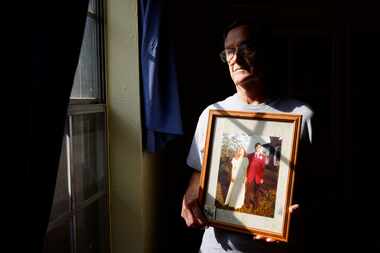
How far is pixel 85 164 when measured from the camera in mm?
1513

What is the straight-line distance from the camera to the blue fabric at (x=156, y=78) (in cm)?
156

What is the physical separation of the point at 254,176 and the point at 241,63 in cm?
35

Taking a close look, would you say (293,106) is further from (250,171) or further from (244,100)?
(250,171)

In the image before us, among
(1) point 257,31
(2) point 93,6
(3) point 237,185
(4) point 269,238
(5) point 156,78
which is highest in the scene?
(2) point 93,6

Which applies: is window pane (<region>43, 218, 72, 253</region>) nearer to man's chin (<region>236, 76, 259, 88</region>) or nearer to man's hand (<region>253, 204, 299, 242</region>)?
man's hand (<region>253, 204, 299, 242</region>)

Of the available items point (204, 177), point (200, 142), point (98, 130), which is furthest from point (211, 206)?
point (98, 130)

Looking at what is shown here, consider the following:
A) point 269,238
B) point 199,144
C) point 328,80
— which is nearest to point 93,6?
point 199,144

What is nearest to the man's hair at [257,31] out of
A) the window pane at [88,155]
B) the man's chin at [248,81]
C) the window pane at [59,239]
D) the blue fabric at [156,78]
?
the man's chin at [248,81]

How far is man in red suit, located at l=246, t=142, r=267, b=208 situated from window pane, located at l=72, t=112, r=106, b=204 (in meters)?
0.67

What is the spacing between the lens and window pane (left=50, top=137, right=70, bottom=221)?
4.17 ft

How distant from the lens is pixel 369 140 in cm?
286

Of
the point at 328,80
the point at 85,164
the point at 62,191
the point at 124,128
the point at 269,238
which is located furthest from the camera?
the point at 328,80

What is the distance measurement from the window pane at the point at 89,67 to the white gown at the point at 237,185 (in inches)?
27.3

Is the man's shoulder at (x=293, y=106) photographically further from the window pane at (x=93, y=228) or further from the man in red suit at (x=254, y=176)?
the window pane at (x=93, y=228)
